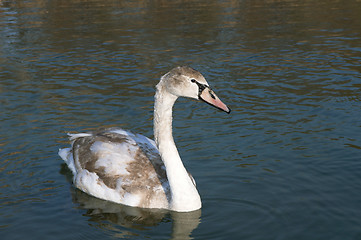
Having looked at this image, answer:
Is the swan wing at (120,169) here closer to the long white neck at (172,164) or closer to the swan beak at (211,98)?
the long white neck at (172,164)

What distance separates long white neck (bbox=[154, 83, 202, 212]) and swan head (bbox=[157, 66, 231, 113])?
0.26 m

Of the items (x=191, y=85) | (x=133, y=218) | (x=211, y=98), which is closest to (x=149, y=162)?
(x=133, y=218)

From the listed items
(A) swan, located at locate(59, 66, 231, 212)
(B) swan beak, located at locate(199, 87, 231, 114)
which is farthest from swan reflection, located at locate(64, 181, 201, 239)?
(B) swan beak, located at locate(199, 87, 231, 114)

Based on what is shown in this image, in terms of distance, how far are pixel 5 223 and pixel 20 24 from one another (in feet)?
72.8

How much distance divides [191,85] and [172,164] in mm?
1430

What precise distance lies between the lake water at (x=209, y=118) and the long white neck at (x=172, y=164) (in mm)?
239

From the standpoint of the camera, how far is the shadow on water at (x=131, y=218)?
9.44m

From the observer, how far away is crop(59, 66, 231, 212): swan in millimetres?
9523

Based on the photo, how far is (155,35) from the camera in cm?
2611

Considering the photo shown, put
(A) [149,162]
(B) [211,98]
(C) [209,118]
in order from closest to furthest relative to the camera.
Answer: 1. (B) [211,98]
2. (A) [149,162]
3. (C) [209,118]

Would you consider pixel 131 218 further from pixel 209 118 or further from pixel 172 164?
pixel 209 118

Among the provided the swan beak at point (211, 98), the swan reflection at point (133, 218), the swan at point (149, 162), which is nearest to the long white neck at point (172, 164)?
the swan at point (149, 162)

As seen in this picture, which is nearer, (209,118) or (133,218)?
(133,218)

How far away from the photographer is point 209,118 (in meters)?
14.7
